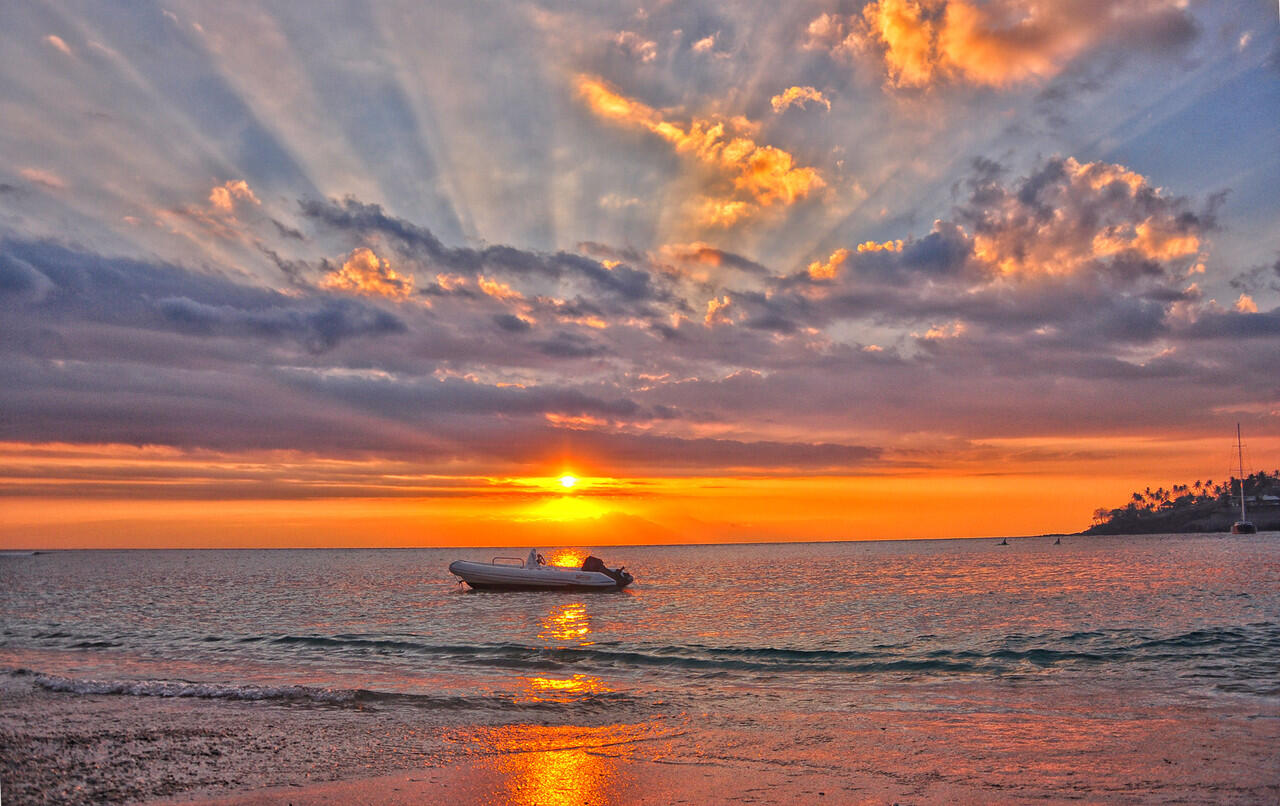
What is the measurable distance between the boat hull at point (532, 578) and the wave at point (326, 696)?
4079 cm

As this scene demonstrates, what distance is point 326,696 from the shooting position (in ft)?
58.7

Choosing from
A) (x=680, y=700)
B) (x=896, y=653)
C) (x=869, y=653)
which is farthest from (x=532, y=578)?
(x=680, y=700)

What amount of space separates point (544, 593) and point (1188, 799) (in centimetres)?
5611

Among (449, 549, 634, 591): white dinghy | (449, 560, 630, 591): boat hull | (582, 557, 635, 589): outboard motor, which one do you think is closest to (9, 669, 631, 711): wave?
(449, 549, 634, 591): white dinghy

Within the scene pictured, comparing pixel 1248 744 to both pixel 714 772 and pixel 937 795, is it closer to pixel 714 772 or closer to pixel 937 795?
pixel 937 795

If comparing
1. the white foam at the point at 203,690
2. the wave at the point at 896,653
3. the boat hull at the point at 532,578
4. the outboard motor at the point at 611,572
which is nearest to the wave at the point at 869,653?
the wave at the point at 896,653

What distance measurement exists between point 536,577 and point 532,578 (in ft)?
1.15

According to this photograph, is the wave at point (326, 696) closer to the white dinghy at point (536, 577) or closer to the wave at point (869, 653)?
the wave at point (869, 653)

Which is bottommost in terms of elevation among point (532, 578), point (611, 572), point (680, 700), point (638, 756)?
point (532, 578)

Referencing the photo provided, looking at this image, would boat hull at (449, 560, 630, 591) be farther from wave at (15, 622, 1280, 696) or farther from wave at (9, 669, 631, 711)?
wave at (9, 669, 631, 711)

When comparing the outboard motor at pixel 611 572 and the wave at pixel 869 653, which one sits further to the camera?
the outboard motor at pixel 611 572

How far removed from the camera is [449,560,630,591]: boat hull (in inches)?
2375

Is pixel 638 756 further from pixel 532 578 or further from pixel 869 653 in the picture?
pixel 532 578

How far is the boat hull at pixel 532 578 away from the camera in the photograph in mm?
60312
